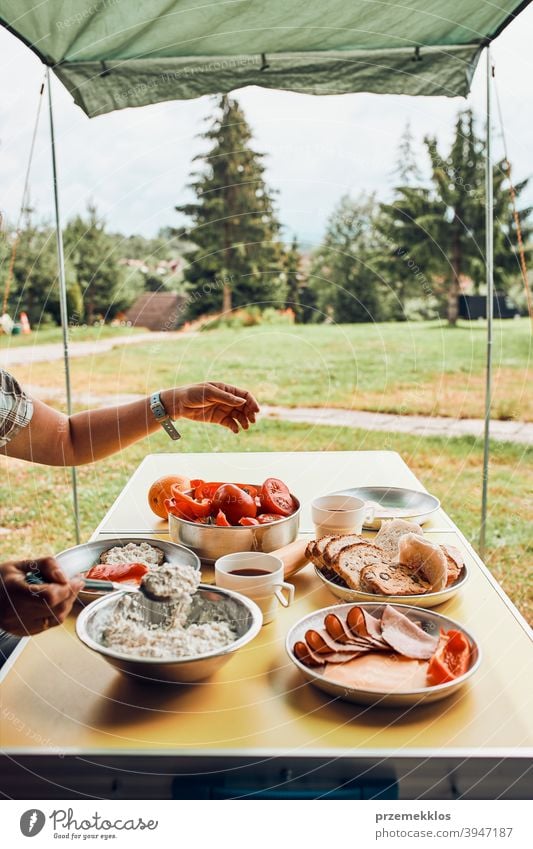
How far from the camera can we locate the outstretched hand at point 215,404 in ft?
5.57

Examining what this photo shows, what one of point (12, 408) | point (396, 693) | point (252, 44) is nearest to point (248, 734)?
point (396, 693)

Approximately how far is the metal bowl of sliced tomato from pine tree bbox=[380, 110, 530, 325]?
15.2ft

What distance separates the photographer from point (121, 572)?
128 cm

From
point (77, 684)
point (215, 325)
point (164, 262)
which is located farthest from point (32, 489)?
point (77, 684)

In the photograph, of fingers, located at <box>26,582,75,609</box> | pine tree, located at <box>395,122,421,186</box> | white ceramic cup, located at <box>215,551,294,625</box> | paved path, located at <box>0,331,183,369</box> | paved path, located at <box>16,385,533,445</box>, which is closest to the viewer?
fingers, located at <box>26,582,75,609</box>

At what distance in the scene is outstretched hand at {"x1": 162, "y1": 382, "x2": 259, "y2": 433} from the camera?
1.70m

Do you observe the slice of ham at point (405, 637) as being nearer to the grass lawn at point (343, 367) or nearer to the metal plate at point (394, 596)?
the metal plate at point (394, 596)

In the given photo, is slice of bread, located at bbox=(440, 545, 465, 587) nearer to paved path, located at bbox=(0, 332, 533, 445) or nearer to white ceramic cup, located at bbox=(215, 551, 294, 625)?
white ceramic cup, located at bbox=(215, 551, 294, 625)

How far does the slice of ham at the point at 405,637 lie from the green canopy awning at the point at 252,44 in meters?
1.55

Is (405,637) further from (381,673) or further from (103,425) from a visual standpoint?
(103,425)

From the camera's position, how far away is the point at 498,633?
1.16 meters

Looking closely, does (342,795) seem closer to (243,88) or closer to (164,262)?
(243,88)

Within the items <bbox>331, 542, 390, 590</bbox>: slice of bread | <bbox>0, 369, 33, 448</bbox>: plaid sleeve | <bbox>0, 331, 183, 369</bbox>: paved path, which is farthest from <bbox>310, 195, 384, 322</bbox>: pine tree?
<bbox>331, 542, 390, 590</bbox>: slice of bread

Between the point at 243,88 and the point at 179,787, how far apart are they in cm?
200
